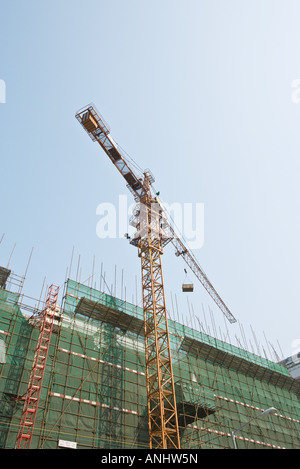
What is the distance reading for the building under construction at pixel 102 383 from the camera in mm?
22469

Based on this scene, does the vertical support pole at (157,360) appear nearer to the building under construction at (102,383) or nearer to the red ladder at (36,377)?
the building under construction at (102,383)

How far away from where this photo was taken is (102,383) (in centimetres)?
2655

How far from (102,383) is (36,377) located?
223 inches

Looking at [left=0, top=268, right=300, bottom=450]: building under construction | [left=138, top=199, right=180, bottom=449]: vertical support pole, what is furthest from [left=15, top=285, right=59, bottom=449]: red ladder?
[left=138, top=199, right=180, bottom=449]: vertical support pole

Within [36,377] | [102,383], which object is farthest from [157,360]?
[36,377]

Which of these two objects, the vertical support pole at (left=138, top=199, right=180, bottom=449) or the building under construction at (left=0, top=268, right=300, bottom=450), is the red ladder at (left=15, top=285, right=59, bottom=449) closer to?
the building under construction at (left=0, top=268, right=300, bottom=450)

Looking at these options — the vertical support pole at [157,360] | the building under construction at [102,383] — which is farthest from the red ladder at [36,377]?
the vertical support pole at [157,360]

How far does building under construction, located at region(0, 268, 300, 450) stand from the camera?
22469 mm

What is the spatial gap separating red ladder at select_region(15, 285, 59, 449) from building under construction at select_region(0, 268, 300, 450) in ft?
0.23

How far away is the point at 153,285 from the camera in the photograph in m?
33.3

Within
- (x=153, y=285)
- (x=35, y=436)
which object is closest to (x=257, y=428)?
(x=153, y=285)

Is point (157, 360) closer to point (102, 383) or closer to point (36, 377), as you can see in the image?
point (102, 383)

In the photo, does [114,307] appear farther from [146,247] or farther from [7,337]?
[7,337]
